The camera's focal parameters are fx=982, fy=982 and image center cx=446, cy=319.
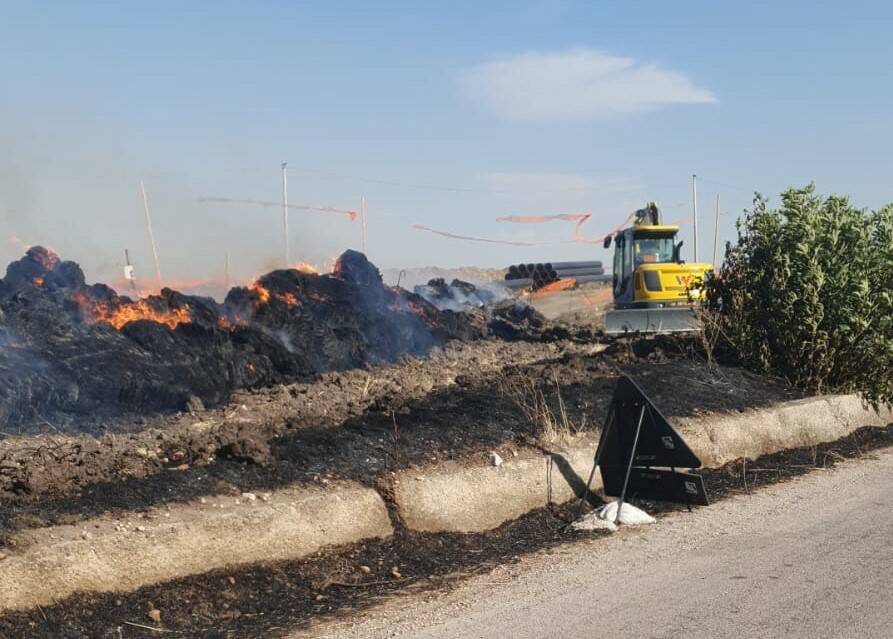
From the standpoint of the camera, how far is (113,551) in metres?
5.73

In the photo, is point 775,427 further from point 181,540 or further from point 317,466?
point 181,540

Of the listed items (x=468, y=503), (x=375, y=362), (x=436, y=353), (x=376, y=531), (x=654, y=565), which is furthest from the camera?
(x=436, y=353)

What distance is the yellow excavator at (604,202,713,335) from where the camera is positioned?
22.7 meters

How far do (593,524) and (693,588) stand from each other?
1741 millimetres

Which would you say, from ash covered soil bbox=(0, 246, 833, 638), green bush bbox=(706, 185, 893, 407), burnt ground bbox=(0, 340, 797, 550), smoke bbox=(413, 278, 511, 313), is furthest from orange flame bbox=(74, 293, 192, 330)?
smoke bbox=(413, 278, 511, 313)

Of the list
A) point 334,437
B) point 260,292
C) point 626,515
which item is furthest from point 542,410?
point 260,292

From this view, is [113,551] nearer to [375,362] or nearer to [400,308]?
[375,362]

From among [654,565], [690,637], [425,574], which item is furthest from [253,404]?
[690,637]

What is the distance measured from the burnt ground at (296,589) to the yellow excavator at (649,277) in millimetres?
14960

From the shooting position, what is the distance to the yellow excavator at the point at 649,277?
22.7 m

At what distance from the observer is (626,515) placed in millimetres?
7680

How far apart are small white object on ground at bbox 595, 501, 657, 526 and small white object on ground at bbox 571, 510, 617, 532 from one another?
50 millimetres

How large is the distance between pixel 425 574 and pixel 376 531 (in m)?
0.64

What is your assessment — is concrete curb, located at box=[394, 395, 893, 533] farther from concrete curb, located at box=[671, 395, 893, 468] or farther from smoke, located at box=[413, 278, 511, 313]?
smoke, located at box=[413, 278, 511, 313]
